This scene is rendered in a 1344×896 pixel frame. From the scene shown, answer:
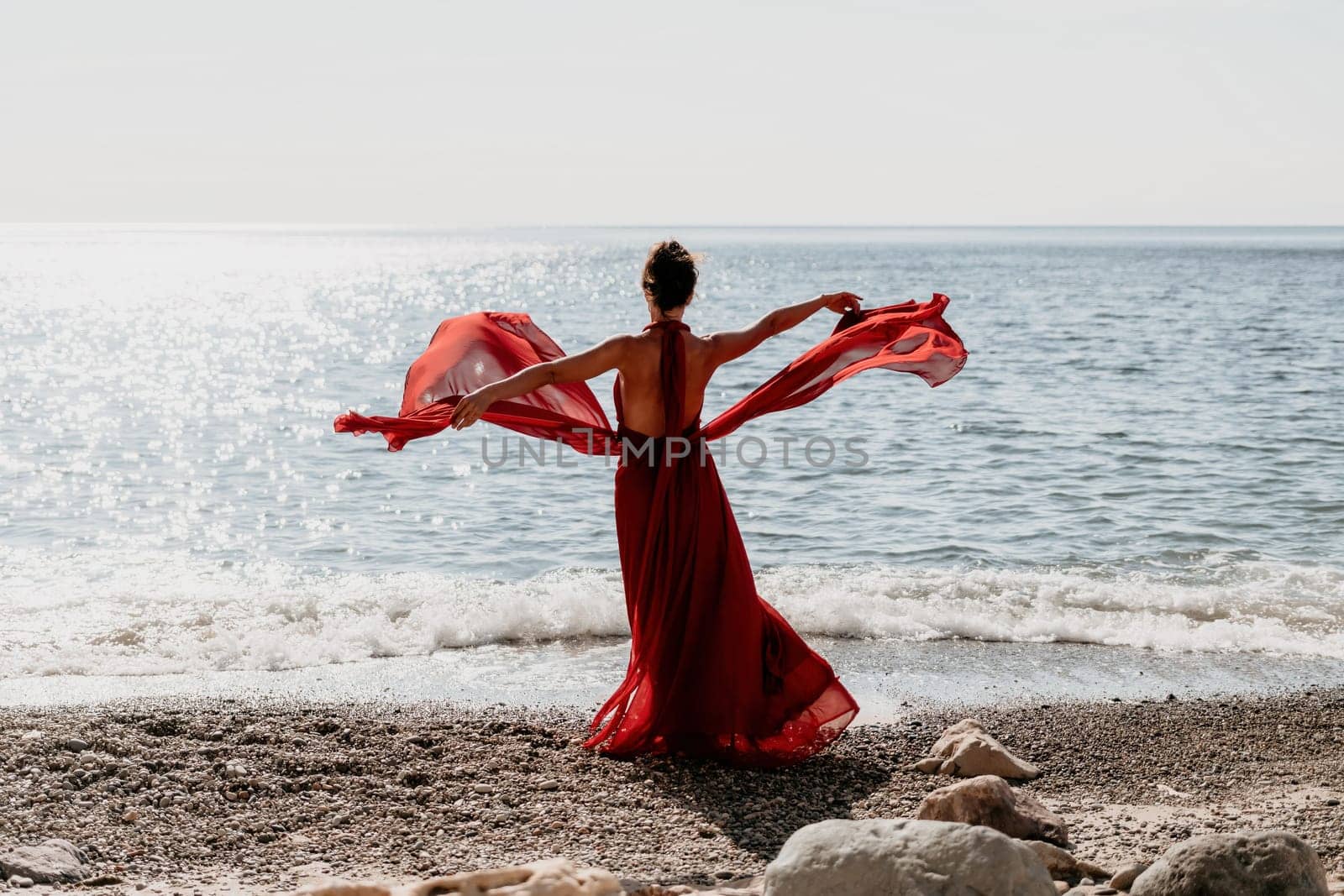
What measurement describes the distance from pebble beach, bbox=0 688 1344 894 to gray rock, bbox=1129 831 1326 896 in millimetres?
668

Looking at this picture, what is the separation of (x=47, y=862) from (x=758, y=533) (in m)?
8.76

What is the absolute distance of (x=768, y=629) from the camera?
6270 mm

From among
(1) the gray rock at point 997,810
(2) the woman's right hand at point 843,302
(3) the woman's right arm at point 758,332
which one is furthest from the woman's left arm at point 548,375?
(1) the gray rock at point 997,810

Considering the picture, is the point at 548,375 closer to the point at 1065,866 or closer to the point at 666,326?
the point at 666,326

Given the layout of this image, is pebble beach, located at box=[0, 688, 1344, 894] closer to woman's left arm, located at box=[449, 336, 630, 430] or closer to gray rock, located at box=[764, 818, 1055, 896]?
gray rock, located at box=[764, 818, 1055, 896]

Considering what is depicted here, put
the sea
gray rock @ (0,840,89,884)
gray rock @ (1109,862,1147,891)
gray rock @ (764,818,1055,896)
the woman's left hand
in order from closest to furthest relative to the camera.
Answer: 1. gray rock @ (764,818,1055,896)
2. gray rock @ (1109,862,1147,891)
3. gray rock @ (0,840,89,884)
4. the woman's left hand
5. the sea

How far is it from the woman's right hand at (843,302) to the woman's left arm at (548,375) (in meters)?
1.22

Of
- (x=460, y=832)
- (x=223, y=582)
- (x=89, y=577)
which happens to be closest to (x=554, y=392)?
(x=460, y=832)

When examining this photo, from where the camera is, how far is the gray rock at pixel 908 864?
3875mm

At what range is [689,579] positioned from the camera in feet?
20.0

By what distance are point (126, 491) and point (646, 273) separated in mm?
11274

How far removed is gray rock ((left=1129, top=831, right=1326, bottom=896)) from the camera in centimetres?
409

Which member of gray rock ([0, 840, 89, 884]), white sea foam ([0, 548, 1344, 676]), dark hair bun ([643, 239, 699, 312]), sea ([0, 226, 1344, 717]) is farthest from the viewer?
white sea foam ([0, 548, 1344, 676])

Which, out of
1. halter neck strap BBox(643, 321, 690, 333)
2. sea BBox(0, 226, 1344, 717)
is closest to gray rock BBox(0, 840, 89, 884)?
sea BBox(0, 226, 1344, 717)
